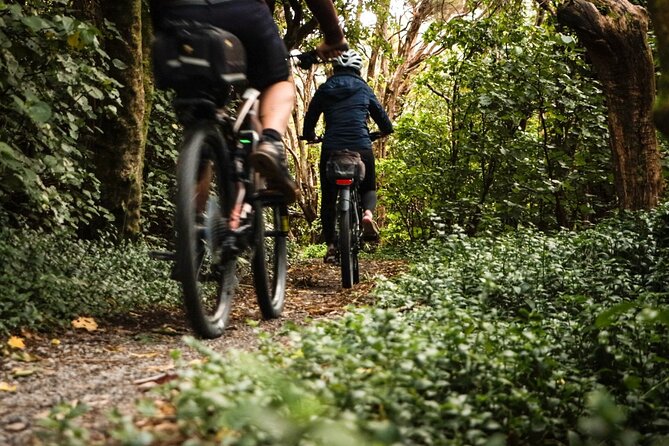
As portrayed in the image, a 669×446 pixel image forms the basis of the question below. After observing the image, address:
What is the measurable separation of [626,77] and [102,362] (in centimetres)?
595

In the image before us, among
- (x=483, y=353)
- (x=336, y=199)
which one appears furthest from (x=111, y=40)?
(x=483, y=353)

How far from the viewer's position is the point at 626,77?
273 inches

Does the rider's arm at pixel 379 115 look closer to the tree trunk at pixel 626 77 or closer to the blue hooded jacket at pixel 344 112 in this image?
the blue hooded jacket at pixel 344 112

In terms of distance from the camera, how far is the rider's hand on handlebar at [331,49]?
427 centimetres

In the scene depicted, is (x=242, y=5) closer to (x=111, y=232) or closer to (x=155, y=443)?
(x=155, y=443)

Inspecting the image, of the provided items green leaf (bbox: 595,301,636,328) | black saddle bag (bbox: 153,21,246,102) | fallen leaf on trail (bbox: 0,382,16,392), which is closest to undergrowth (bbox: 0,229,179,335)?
fallen leaf on trail (bbox: 0,382,16,392)

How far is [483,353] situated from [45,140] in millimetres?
3700

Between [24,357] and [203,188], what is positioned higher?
[203,188]

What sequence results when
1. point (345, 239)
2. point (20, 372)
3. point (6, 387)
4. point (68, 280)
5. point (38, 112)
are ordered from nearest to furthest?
point (6, 387), point (20, 372), point (38, 112), point (68, 280), point (345, 239)

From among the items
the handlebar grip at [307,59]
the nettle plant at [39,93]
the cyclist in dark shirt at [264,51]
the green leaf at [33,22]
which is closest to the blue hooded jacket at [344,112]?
the handlebar grip at [307,59]

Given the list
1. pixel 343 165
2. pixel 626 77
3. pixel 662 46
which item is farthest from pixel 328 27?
pixel 626 77

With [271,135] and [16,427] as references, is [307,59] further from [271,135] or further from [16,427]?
[16,427]

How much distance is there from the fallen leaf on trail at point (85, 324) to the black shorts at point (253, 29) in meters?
1.72

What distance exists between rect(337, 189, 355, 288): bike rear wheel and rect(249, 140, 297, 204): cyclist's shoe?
97.8 inches
